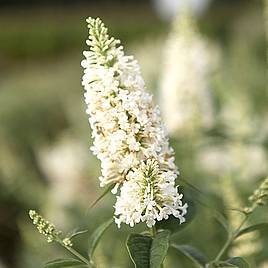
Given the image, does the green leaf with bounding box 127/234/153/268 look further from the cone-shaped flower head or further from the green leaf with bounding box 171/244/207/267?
the cone-shaped flower head

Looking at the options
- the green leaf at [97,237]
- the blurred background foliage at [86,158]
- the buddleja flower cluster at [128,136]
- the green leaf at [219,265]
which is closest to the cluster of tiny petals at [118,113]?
the buddleja flower cluster at [128,136]

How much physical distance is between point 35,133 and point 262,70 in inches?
112

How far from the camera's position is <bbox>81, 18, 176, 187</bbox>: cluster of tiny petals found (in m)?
1.91

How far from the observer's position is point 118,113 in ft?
6.26

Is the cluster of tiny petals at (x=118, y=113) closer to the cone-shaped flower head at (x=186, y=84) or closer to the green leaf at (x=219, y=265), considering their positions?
the green leaf at (x=219, y=265)

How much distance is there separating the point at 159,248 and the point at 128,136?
0.24m

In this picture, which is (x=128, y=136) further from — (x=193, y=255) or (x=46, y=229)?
(x=193, y=255)

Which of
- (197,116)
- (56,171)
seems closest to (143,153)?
(197,116)

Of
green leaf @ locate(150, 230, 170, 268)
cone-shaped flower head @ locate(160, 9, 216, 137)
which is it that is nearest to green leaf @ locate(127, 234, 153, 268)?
green leaf @ locate(150, 230, 170, 268)

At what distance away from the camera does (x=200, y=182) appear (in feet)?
15.2

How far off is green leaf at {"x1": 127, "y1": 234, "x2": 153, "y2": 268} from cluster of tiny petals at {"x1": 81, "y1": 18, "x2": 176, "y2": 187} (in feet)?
0.45

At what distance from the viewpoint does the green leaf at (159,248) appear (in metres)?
1.83

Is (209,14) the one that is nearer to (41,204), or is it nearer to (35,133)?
(35,133)

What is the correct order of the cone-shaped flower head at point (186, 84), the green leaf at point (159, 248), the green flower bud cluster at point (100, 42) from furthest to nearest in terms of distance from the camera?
the cone-shaped flower head at point (186, 84) < the green flower bud cluster at point (100, 42) < the green leaf at point (159, 248)
